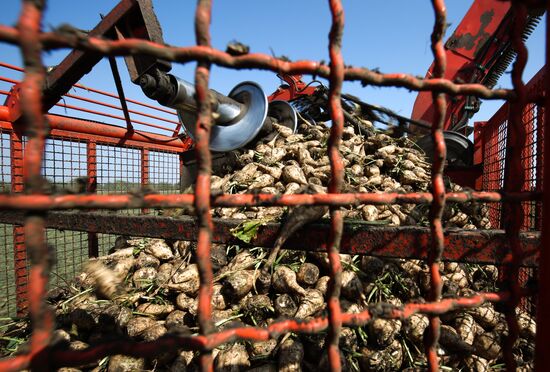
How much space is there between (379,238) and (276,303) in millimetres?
1020

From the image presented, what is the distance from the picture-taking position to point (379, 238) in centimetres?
98

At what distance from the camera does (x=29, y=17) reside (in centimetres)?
51

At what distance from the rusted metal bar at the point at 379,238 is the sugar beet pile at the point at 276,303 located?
84mm

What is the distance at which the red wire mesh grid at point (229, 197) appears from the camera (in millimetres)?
521

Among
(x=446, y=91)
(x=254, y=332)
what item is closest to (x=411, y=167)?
(x=446, y=91)

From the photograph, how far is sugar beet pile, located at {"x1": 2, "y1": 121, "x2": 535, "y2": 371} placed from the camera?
1599 millimetres

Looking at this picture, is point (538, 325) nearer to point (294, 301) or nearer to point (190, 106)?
point (294, 301)

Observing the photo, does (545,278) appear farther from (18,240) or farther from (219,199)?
(18,240)

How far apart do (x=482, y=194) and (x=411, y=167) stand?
2.44 metres

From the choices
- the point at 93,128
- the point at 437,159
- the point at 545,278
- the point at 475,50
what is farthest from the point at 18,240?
the point at 475,50

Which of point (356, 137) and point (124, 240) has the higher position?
point (356, 137)

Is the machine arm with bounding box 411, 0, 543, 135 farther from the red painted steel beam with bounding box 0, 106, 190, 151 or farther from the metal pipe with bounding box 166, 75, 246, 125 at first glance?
the red painted steel beam with bounding box 0, 106, 190, 151

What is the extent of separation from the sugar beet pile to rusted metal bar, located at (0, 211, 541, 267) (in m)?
0.08

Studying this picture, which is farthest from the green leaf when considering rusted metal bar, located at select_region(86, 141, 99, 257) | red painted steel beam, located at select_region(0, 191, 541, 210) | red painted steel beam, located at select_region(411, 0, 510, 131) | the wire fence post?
red painted steel beam, located at select_region(411, 0, 510, 131)
